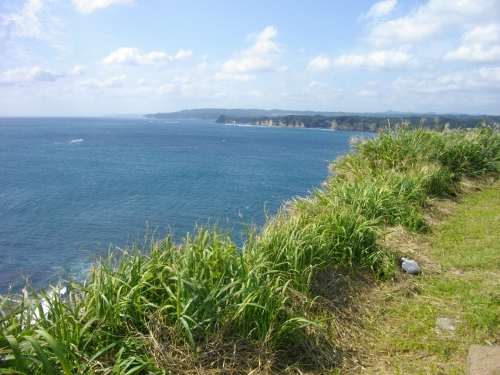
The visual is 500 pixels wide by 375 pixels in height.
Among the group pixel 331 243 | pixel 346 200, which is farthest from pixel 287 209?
pixel 331 243

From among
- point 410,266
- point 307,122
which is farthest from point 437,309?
point 307,122

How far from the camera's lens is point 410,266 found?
4809 millimetres

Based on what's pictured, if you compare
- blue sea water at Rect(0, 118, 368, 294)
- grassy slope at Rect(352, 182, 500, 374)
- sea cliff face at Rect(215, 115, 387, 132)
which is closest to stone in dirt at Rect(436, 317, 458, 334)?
grassy slope at Rect(352, 182, 500, 374)

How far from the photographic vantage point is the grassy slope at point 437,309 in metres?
3.17

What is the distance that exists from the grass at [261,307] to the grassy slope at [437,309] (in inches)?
0.7

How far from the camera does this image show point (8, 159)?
141ft

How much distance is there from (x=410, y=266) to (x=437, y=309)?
917 mm

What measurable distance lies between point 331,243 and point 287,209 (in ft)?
5.62

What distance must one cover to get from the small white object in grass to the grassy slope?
0.31 feet

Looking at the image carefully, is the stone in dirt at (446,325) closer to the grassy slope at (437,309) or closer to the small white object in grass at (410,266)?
the grassy slope at (437,309)

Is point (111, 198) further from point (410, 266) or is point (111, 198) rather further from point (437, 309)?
point (437, 309)

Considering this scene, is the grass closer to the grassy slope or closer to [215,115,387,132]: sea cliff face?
the grassy slope

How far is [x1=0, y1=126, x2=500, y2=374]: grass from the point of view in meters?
2.65

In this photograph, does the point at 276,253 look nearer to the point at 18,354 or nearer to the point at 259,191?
the point at 18,354
